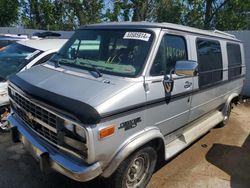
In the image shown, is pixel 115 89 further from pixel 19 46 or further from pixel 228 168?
pixel 19 46

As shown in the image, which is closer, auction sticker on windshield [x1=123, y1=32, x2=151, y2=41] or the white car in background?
auction sticker on windshield [x1=123, y1=32, x2=151, y2=41]

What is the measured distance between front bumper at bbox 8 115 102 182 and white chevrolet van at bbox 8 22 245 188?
0.4 inches

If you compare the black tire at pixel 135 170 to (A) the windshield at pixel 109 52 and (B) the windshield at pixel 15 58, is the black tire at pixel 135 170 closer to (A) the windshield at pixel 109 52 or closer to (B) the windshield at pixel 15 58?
(A) the windshield at pixel 109 52

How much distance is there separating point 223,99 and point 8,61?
4.75m

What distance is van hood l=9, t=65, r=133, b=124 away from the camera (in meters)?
2.93

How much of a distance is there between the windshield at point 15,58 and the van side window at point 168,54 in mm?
3210

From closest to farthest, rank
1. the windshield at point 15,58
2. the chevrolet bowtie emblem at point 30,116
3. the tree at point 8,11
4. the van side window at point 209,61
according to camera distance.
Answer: the chevrolet bowtie emblem at point 30,116
the van side window at point 209,61
the windshield at point 15,58
the tree at point 8,11

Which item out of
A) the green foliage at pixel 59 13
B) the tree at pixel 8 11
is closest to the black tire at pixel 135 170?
the green foliage at pixel 59 13

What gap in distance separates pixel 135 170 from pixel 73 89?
1.35m

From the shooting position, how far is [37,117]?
137 inches

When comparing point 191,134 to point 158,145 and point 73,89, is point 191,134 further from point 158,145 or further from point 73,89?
point 73,89

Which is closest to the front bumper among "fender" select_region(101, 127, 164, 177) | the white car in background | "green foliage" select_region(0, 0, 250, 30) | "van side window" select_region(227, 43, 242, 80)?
"fender" select_region(101, 127, 164, 177)

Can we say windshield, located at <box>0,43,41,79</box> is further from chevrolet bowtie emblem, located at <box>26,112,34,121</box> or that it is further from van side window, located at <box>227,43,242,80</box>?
van side window, located at <box>227,43,242,80</box>

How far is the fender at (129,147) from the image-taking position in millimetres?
3137
